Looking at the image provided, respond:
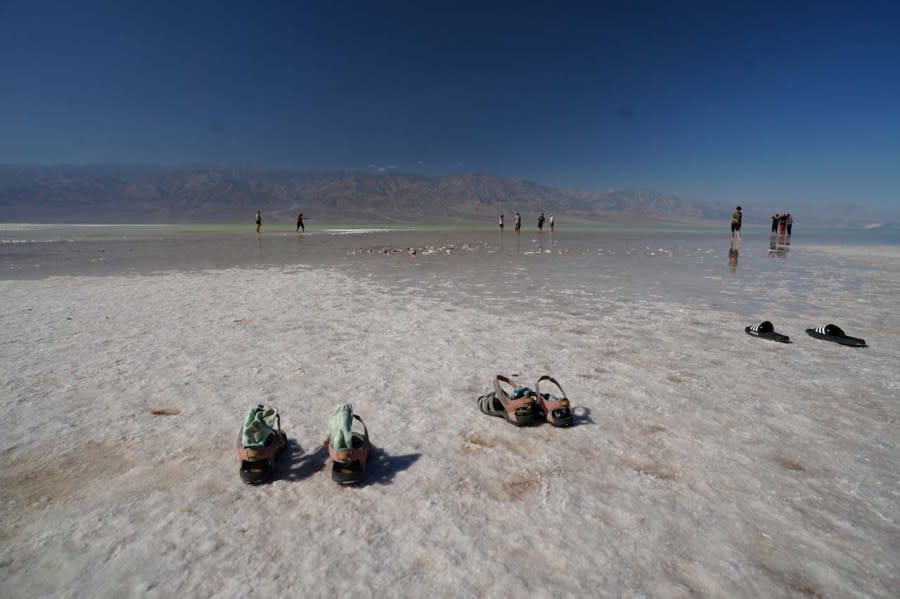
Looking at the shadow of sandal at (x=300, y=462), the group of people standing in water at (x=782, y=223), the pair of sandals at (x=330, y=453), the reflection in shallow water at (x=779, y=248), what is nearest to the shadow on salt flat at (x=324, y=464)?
the shadow of sandal at (x=300, y=462)

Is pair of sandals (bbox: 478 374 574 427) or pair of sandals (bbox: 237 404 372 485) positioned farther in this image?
pair of sandals (bbox: 478 374 574 427)

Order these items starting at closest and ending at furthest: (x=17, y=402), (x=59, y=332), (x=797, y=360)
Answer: (x=17, y=402) → (x=797, y=360) → (x=59, y=332)

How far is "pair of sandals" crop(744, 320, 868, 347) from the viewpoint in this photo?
24.3 ft

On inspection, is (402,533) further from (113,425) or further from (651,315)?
(651,315)

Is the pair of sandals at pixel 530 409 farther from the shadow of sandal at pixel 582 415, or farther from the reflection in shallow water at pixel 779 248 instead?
the reflection in shallow water at pixel 779 248

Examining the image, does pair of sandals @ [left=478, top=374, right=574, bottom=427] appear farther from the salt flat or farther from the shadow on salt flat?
the shadow on salt flat

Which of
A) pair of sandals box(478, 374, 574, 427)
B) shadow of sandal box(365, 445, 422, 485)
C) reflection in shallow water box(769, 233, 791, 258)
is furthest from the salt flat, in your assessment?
reflection in shallow water box(769, 233, 791, 258)

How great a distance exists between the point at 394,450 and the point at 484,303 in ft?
22.5

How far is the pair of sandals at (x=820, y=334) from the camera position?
7.39 metres

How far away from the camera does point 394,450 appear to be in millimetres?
4227

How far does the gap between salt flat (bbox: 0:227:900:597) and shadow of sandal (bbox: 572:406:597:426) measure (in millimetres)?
35

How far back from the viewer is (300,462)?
4.02 m

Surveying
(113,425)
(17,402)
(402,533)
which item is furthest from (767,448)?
(17,402)

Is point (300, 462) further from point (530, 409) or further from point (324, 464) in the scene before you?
point (530, 409)
